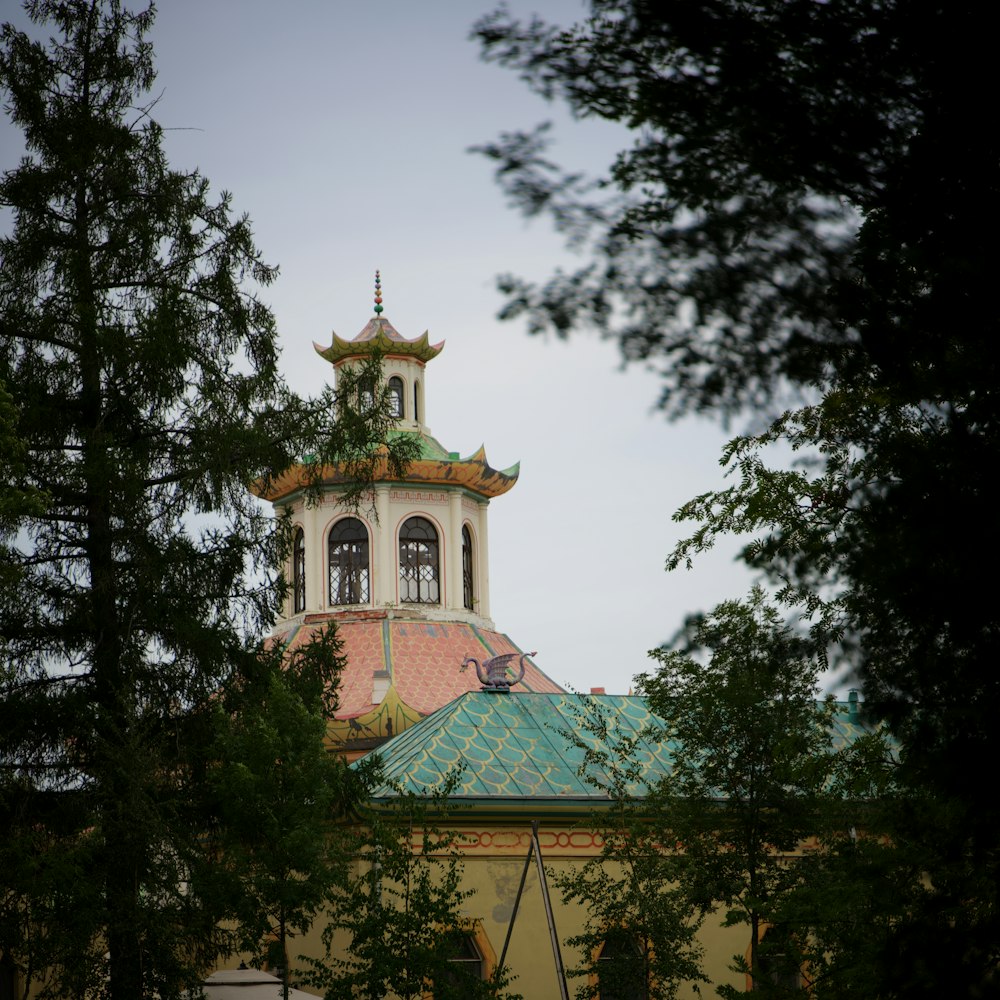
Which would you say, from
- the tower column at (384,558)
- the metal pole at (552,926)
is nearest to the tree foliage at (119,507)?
the metal pole at (552,926)

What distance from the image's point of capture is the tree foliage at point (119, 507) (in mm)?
18453

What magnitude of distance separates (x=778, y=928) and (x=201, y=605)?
25.2 ft

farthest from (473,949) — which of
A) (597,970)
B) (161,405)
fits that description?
(161,405)

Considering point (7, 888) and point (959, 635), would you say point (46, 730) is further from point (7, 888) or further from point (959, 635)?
point (959, 635)

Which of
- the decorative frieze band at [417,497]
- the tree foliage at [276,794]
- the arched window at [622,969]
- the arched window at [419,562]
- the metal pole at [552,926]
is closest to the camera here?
the tree foliage at [276,794]

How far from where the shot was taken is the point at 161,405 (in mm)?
20266

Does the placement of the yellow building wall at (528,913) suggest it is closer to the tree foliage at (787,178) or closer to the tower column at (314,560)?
the tower column at (314,560)

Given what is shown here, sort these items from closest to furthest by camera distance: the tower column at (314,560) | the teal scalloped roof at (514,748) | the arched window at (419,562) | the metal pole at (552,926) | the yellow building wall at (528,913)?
the metal pole at (552,926) → the yellow building wall at (528,913) → the teal scalloped roof at (514,748) → the tower column at (314,560) → the arched window at (419,562)

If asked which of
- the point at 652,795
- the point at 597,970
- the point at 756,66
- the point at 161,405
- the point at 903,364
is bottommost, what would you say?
the point at 597,970

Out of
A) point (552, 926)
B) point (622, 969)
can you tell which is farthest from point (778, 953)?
point (552, 926)

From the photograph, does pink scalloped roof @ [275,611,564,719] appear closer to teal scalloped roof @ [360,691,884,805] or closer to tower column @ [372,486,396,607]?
tower column @ [372,486,396,607]

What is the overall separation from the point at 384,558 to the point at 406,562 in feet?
2.51

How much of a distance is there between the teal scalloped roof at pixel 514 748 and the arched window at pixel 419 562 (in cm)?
794

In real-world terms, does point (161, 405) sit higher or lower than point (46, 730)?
higher
